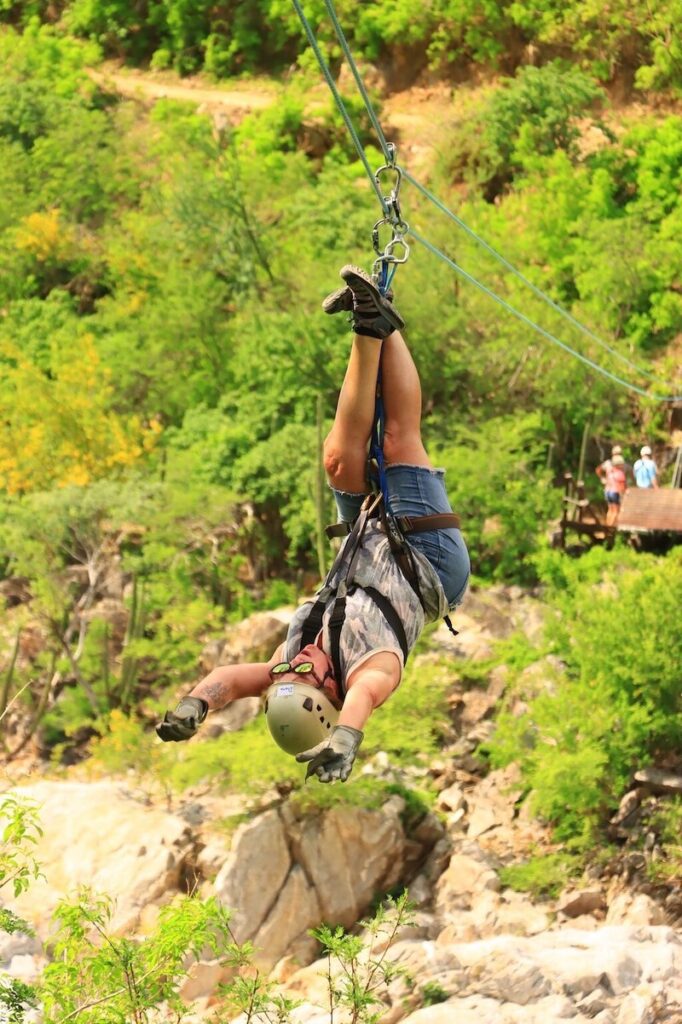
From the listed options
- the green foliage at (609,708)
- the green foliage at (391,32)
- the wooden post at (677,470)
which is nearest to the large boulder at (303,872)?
the green foliage at (609,708)

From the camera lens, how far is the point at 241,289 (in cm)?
2861

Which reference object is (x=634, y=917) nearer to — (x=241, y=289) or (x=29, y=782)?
(x=29, y=782)

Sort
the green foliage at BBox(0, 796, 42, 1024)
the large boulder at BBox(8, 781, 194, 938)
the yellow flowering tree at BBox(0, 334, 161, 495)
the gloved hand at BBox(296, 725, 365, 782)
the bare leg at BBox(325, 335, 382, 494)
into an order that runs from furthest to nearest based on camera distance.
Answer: the yellow flowering tree at BBox(0, 334, 161, 495), the large boulder at BBox(8, 781, 194, 938), the green foliage at BBox(0, 796, 42, 1024), the bare leg at BBox(325, 335, 382, 494), the gloved hand at BBox(296, 725, 365, 782)

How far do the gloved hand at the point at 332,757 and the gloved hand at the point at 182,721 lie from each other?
526mm

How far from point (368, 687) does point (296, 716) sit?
290mm

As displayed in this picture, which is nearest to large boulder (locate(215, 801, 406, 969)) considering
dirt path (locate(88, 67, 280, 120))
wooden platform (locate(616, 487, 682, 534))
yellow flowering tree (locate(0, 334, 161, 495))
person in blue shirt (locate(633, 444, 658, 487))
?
wooden platform (locate(616, 487, 682, 534))

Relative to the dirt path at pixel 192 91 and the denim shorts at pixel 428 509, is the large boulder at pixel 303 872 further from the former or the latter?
the dirt path at pixel 192 91

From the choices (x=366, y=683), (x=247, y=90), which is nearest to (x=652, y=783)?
(x=366, y=683)

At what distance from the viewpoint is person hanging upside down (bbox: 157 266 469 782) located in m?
5.90

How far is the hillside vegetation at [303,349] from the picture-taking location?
22.4 metres

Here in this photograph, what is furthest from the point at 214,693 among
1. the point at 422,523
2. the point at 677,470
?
the point at 677,470

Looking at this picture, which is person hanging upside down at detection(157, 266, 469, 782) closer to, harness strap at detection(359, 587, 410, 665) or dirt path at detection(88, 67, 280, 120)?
harness strap at detection(359, 587, 410, 665)

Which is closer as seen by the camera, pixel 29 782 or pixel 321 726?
pixel 321 726

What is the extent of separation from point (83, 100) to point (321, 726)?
3210 centimetres
